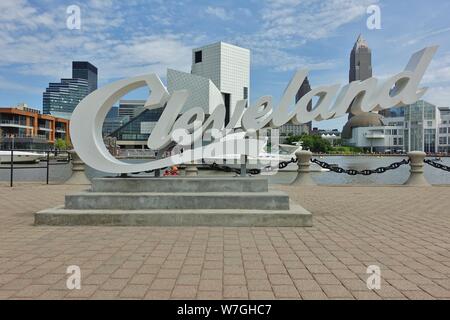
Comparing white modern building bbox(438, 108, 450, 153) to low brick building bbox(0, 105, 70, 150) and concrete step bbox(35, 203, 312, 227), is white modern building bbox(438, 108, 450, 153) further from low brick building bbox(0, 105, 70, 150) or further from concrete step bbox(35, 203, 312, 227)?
concrete step bbox(35, 203, 312, 227)

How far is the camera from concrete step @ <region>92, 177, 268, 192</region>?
787 cm

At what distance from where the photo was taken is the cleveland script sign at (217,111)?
313 inches

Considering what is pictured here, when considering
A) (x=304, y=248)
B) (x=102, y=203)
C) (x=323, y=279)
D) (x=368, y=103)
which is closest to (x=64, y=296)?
(x=323, y=279)

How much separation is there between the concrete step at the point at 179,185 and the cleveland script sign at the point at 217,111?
0.32 meters

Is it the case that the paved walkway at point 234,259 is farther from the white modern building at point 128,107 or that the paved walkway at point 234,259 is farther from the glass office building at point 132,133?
the white modern building at point 128,107

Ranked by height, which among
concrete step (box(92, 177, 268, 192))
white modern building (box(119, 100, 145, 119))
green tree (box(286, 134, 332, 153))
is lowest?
concrete step (box(92, 177, 268, 192))

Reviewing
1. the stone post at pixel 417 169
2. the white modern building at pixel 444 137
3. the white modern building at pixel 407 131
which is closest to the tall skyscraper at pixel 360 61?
the white modern building at pixel 407 131

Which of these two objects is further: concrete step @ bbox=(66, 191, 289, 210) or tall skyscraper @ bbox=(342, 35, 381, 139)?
tall skyscraper @ bbox=(342, 35, 381, 139)

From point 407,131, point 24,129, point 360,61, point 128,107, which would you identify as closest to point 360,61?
point 360,61

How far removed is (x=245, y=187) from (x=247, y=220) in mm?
1060

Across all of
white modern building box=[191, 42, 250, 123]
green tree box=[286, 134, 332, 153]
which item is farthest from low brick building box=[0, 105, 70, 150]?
green tree box=[286, 134, 332, 153]

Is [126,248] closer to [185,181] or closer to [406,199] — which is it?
[185,181]

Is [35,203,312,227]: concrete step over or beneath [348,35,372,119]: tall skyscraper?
beneath

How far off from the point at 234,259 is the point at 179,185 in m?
3.26
